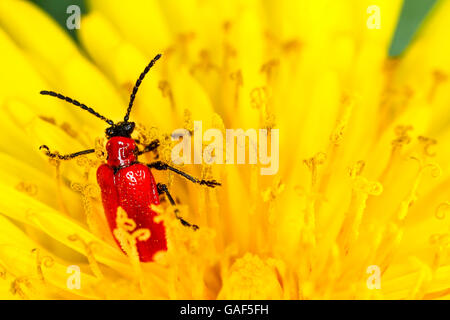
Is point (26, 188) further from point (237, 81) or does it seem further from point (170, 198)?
point (237, 81)

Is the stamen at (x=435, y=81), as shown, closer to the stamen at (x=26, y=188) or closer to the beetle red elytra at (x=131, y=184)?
the beetle red elytra at (x=131, y=184)

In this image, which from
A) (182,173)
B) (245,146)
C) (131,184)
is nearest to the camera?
(131,184)

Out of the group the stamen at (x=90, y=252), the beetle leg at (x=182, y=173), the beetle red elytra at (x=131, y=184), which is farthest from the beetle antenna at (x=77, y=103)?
the stamen at (x=90, y=252)

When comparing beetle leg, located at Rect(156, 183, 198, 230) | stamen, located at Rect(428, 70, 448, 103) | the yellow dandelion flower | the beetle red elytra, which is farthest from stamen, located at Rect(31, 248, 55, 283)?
stamen, located at Rect(428, 70, 448, 103)

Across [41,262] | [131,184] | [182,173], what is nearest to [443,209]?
[182,173]

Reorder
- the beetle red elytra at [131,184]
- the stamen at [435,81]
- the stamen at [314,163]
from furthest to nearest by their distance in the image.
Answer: the stamen at [435,81] < the stamen at [314,163] < the beetle red elytra at [131,184]
